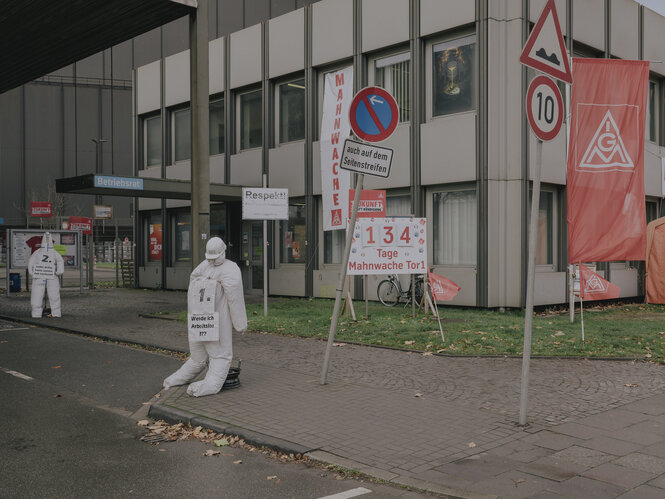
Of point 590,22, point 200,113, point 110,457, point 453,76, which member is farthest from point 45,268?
point 590,22

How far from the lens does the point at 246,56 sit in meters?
21.4

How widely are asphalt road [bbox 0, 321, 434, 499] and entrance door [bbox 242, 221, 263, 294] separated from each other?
1266 centimetres

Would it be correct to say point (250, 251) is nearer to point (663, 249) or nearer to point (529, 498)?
point (663, 249)

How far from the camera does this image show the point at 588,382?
7.66 metres

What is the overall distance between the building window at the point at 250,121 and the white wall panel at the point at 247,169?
36 cm

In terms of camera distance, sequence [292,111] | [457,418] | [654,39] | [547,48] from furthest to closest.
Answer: [292,111], [654,39], [457,418], [547,48]

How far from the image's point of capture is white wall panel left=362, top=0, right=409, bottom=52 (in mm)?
16906

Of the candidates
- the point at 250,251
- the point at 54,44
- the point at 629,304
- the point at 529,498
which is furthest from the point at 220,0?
the point at 529,498

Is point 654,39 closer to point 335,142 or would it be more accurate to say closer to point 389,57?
point 389,57

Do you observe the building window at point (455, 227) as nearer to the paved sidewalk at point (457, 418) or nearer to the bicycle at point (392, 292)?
the bicycle at point (392, 292)

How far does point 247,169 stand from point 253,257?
284 centimetres

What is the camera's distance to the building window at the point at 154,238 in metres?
25.7

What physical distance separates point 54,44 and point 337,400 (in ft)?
39.2

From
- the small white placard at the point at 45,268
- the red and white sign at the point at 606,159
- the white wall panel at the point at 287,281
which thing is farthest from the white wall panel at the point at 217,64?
the red and white sign at the point at 606,159
